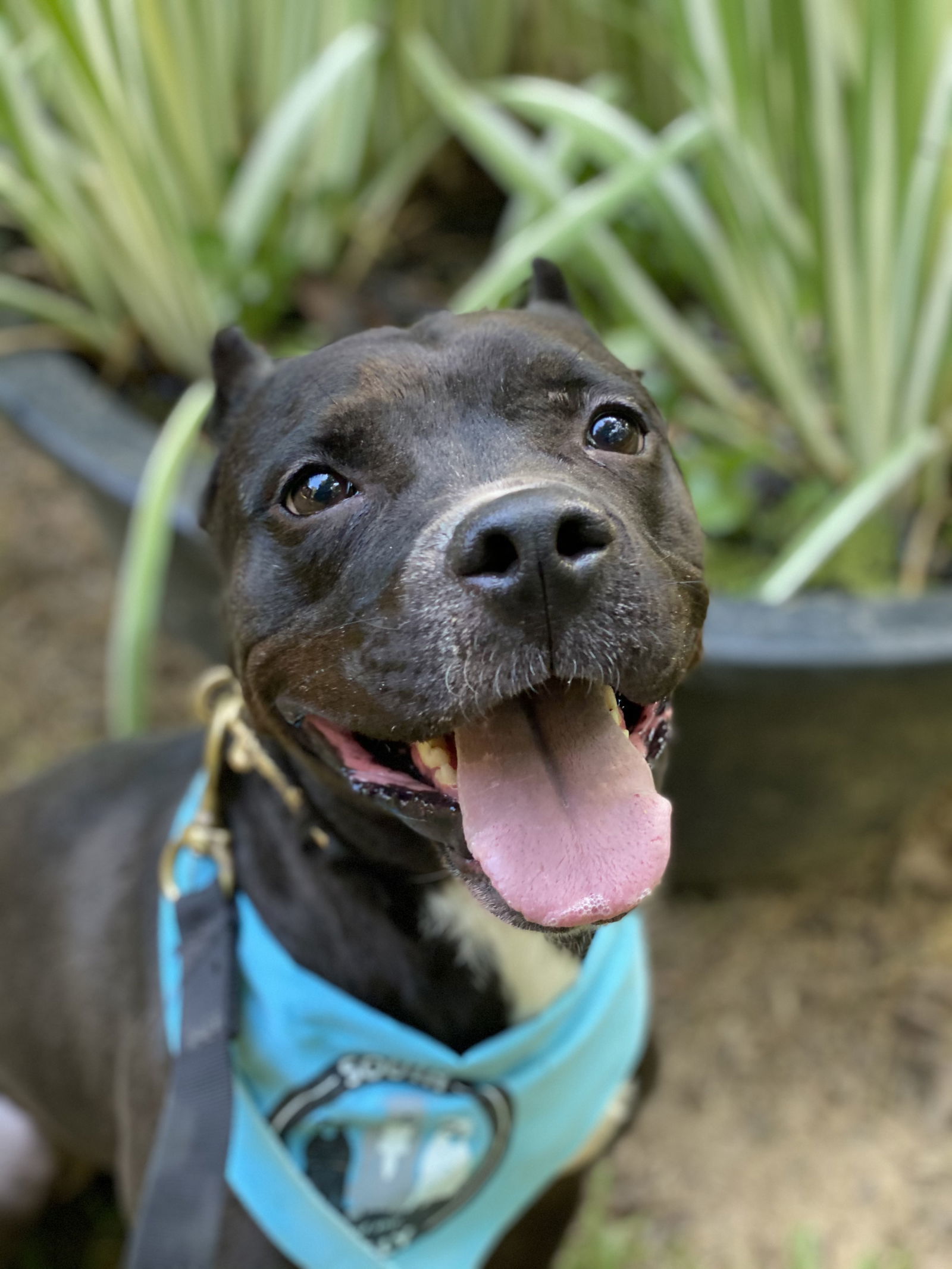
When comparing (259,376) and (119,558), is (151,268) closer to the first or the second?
(119,558)

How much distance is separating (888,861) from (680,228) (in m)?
1.53

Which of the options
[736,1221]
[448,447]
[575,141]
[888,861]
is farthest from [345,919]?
[575,141]

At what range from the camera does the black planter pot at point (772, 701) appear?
212 centimetres

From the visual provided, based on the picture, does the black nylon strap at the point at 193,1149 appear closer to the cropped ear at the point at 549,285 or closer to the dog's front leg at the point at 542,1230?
the dog's front leg at the point at 542,1230

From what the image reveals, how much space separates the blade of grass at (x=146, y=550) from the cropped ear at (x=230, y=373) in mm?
487

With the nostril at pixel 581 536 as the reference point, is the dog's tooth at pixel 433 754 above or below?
below

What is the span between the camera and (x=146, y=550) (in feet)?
7.45

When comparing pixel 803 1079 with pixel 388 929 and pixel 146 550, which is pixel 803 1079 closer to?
pixel 388 929

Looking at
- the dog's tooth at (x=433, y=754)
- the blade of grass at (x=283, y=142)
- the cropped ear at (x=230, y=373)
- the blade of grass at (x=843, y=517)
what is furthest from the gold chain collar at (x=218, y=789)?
the blade of grass at (x=283, y=142)

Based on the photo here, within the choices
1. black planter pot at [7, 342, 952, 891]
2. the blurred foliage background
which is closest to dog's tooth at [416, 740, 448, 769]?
black planter pot at [7, 342, 952, 891]

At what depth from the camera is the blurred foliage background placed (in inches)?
91.4

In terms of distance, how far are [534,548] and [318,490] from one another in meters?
0.40

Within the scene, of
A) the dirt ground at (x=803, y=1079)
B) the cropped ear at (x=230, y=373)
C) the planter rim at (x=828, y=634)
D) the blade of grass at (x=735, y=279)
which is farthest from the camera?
the blade of grass at (x=735, y=279)

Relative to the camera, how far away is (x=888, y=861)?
281cm
